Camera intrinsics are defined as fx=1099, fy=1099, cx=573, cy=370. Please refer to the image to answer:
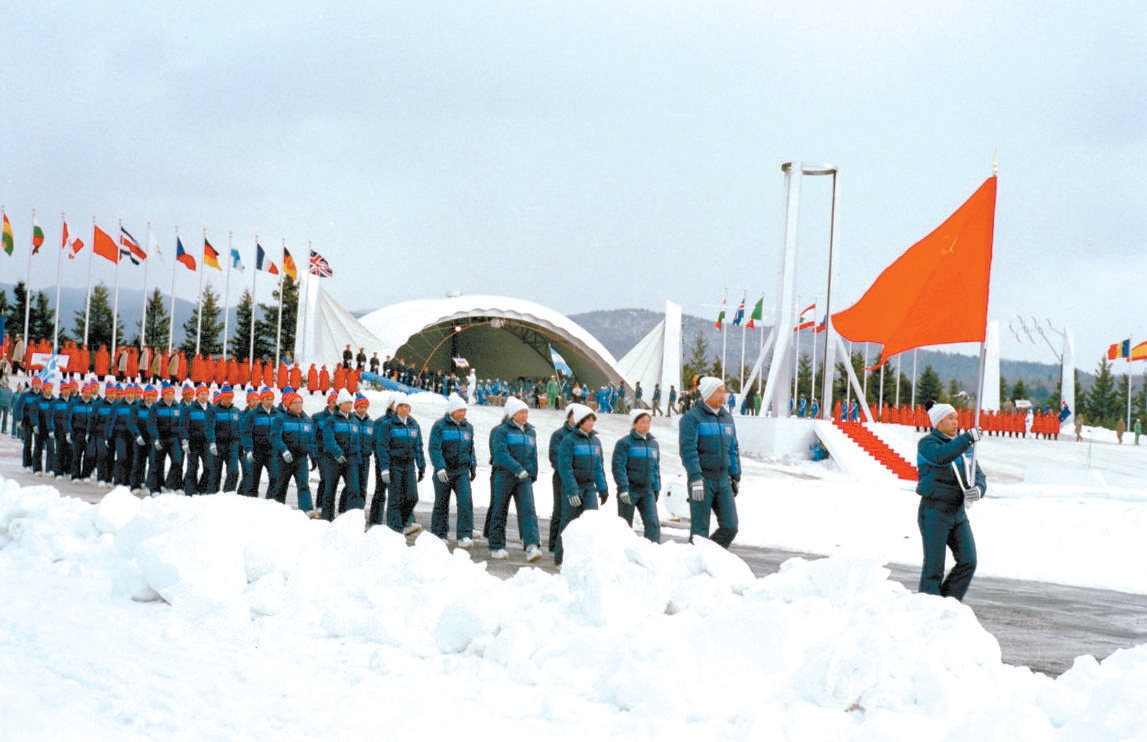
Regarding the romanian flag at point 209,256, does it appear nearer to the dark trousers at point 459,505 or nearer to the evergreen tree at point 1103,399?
the dark trousers at point 459,505

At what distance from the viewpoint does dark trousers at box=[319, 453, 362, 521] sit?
1279cm

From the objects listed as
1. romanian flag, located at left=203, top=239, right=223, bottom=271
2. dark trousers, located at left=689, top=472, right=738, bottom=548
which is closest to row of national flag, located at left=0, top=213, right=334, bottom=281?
romanian flag, located at left=203, top=239, right=223, bottom=271

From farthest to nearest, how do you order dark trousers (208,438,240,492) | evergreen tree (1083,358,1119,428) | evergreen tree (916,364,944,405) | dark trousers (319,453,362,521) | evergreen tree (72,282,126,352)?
evergreen tree (1083,358,1119,428) → evergreen tree (916,364,944,405) → evergreen tree (72,282,126,352) → dark trousers (208,438,240,492) → dark trousers (319,453,362,521)

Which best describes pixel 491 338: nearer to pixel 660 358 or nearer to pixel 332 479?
pixel 660 358

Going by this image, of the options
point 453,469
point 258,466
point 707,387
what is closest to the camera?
point 707,387

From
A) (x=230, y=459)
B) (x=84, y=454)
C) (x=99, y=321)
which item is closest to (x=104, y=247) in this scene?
(x=84, y=454)

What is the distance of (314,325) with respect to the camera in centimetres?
4403

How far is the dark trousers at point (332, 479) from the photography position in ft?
42.0

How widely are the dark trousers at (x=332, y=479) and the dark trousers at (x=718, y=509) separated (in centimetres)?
510

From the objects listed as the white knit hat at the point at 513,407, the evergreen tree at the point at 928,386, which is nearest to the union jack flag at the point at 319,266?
the white knit hat at the point at 513,407

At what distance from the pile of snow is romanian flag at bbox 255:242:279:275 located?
28776 mm

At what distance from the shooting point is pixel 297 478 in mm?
13688

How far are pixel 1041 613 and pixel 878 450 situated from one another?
1976 cm

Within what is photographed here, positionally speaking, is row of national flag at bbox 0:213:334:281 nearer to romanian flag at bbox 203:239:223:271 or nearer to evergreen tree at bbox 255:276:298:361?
romanian flag at bbox 203:239:223:271
